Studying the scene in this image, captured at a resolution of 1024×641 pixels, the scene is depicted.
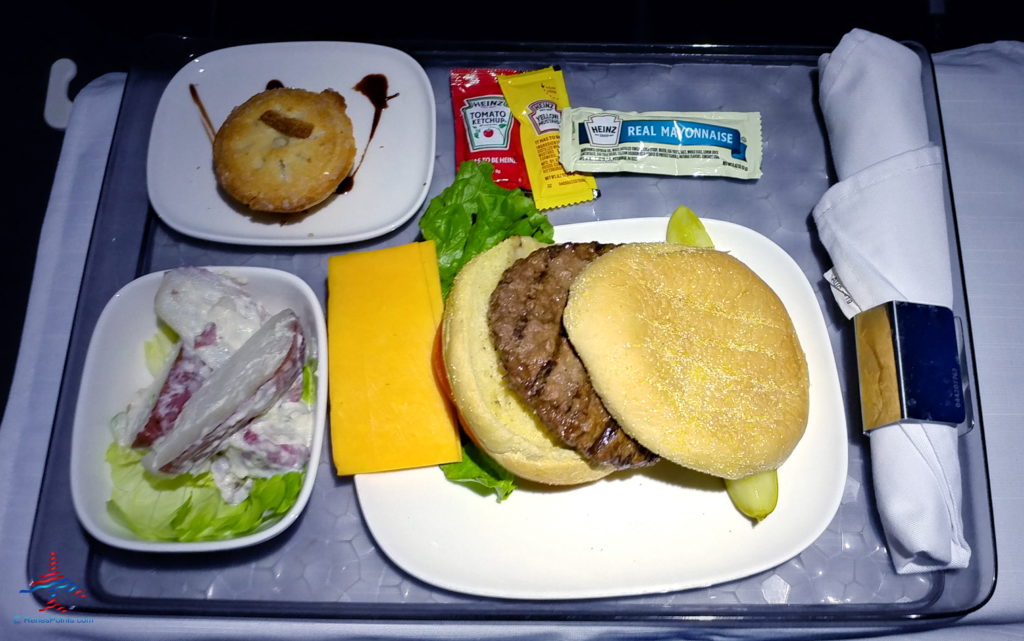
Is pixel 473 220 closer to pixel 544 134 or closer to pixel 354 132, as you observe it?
pixel 544 134

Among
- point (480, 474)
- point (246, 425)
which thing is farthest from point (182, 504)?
point (480, 474)

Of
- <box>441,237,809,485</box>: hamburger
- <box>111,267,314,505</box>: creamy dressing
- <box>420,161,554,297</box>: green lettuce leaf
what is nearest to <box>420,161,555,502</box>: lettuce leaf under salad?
<box>420,161,554,297</box>: green lettuce leaf

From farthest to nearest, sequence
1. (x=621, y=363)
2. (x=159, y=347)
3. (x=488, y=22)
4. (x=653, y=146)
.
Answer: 1. (x=488, y=22)
2. (x=653, y=146)
3. (x=159, y=347)
4. (x=621, y=363)

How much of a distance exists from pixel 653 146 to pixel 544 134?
1.18ft

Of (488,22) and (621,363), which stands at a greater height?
(488,22)

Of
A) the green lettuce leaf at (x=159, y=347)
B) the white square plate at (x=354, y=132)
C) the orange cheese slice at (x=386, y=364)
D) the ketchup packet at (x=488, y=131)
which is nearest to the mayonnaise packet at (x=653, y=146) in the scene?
the ketchup packet at (x=488, y=131)

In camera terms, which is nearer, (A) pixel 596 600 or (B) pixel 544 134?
(A) pixel 596 600

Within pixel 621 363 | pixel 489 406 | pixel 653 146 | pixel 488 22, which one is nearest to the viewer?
pixel 621 363

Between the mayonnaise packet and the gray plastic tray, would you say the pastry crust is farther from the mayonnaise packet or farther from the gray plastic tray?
the mayonnaise packet

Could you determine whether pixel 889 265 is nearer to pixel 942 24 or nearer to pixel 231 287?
pixel 942 24

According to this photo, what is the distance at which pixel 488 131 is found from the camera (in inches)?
91.4

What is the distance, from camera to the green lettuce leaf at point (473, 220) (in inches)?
81.7

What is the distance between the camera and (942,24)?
267 cm

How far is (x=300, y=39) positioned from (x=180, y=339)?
1.16 meters
